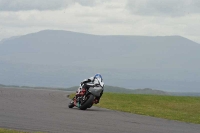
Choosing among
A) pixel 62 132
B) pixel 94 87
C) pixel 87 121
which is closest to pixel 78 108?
pixel 94 87

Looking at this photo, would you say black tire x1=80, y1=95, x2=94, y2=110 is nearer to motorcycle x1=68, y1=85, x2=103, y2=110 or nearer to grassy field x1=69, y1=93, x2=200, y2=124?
motorcycle x1=68, y1=85, x2=103, y2=110

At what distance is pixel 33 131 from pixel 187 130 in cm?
630

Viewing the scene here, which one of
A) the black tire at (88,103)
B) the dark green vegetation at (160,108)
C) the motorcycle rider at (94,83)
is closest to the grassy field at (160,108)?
the dark green vegetation at (160,108)

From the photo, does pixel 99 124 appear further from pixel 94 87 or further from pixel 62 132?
pixel 94 87

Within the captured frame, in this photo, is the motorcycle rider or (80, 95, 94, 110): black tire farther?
the motorcycle rider

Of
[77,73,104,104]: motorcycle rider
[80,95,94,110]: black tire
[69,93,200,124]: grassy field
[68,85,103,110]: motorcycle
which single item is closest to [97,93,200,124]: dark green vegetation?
[69,93,200,124]: grassy field

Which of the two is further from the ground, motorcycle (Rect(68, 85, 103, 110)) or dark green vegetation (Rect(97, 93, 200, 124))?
motorcycle (Rect(68, 85, 103, 110))

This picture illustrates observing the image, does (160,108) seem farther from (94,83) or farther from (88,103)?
(88,103)

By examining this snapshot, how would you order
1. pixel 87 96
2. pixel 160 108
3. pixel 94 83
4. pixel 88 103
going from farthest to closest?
1. pixel 160 108
2. pixel 94 83
3. pixel 87 96
4. pixel 88 103

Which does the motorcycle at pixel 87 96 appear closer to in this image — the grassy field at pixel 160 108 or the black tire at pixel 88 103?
the black tire at pixel 88 103

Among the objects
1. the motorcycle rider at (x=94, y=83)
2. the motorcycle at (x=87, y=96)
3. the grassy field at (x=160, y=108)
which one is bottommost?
the grassy field at (x=160, y=108)

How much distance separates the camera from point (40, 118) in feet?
61.9

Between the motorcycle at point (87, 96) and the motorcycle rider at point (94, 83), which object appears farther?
the motorcycle rider at point (94, 83)

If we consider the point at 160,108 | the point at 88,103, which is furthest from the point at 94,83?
the point at 160,108
